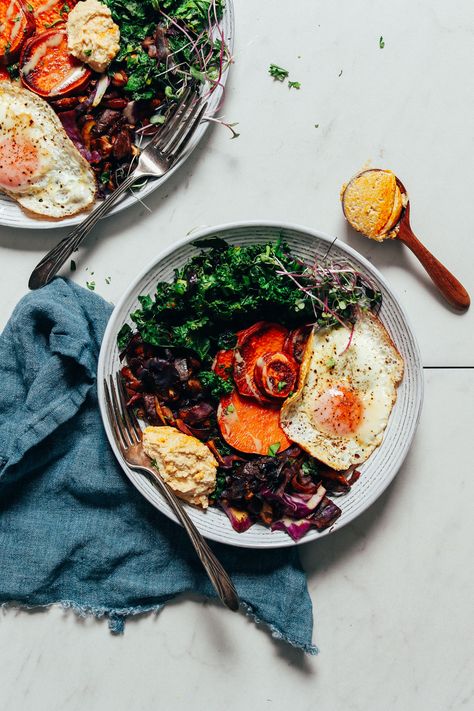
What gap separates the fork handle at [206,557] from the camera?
289 centimetres

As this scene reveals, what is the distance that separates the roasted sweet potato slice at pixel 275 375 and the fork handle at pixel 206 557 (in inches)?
27.7

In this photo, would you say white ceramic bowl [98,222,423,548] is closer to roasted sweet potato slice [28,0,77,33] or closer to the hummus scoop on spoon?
the hummus scoop on spoon

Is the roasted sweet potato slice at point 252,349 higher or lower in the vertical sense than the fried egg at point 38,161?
lower

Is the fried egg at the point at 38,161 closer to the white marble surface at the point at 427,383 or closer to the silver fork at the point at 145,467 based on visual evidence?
the white marble surface at the point at 427,383

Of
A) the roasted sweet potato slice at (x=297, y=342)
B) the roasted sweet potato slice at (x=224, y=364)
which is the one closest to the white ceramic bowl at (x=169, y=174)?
the roasted sweet potato slice at (x=224, y=364)

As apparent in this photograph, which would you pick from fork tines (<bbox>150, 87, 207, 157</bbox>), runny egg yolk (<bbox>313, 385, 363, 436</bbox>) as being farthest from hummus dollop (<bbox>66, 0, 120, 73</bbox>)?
runny egg yolk (<bbox>313, 385, 363, 436</bbox>)

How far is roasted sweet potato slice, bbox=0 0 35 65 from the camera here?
3.23 metres

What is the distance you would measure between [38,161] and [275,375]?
174 centimetres

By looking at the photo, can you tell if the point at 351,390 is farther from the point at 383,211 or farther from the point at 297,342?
the point at 383,211

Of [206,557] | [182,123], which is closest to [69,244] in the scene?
[182,123]

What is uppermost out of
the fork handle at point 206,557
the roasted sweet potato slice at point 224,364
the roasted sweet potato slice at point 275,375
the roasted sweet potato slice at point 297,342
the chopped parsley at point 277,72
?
the chopped parsley at point 277,72

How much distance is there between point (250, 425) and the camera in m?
3.12

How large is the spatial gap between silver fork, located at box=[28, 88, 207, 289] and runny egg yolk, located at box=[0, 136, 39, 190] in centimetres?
41

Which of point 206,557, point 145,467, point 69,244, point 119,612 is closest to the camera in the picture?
point 206,557
